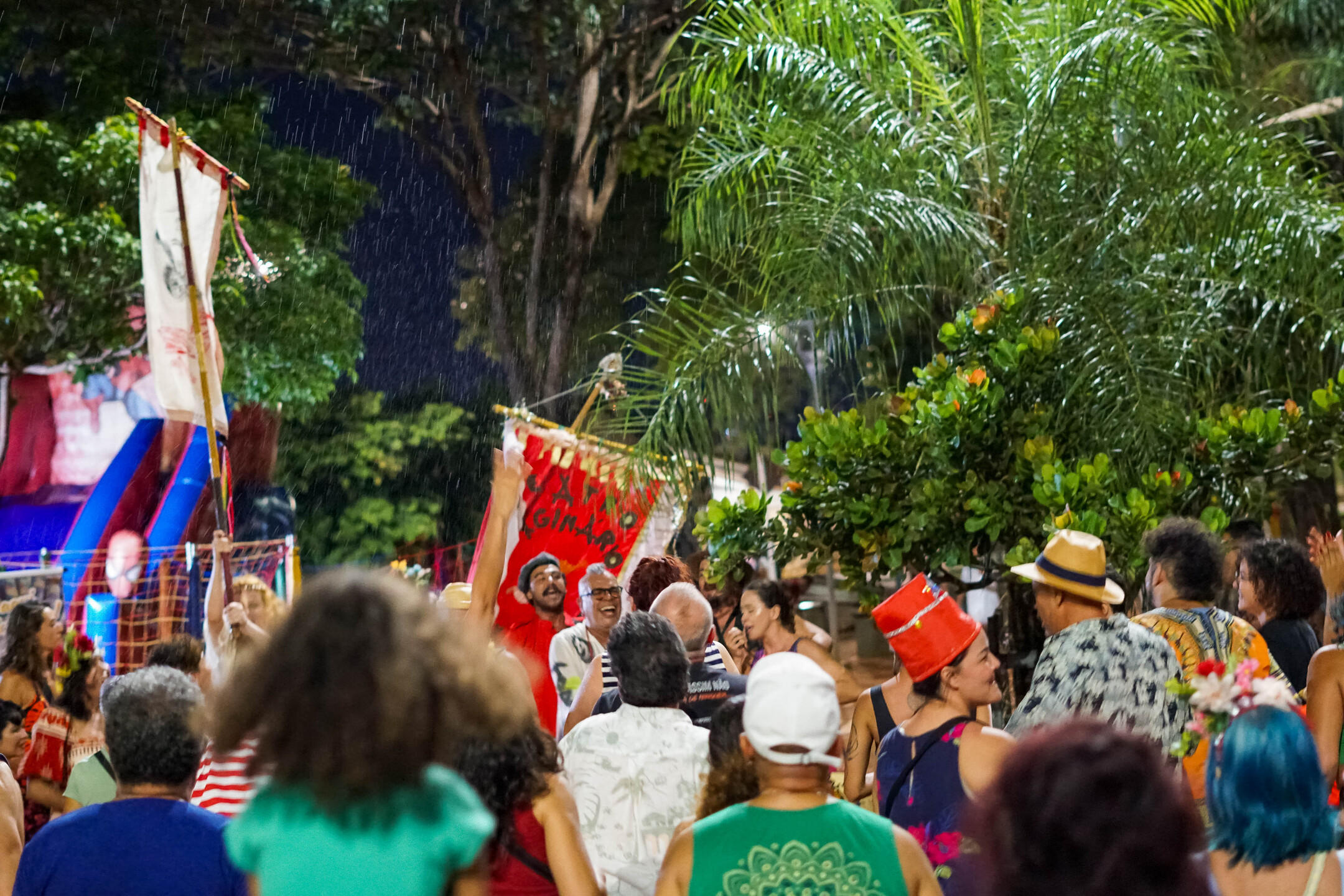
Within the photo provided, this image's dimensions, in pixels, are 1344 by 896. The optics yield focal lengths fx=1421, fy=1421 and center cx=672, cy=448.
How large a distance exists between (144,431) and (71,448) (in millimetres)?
2256

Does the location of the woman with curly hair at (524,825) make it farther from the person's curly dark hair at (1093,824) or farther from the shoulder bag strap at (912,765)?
the person's curly dark hair at (1093,824)

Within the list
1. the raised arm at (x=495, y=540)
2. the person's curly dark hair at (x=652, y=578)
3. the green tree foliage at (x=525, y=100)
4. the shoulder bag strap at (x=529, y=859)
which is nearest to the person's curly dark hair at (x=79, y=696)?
the raised arm at (x=495, y=540)

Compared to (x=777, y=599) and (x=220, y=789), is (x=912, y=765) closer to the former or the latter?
(x=777, y=599)

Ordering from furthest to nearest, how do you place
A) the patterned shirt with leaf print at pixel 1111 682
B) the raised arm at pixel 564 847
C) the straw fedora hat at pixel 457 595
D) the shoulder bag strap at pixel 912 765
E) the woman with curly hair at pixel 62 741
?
1. the straw fedora hat at pixel 457 595
2. the woman with curly hair at pixel 62 741
3. the patterned shirt with leaf print at pixel 1111 682
4. the shoulder bag strap at pixel 912 765
5. the raised arm at pixel 564 847

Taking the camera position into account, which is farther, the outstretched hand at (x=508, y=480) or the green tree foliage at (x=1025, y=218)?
the green tree foliage at (x=1025, y=218)

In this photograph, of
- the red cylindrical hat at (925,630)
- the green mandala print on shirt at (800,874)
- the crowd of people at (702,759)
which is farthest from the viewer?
the red cylindrical hat at (925,630)

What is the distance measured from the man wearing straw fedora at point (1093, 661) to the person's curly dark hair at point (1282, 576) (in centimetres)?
120

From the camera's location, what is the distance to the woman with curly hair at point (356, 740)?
2148mm

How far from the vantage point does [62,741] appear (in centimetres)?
514

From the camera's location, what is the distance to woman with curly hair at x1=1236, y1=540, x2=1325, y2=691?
16.9 feet

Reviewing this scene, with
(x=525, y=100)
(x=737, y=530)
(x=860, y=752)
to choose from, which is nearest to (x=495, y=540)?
(x=860, y=752)

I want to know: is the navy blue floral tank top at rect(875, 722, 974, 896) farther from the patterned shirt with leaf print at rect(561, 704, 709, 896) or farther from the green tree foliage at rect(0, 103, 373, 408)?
the green tree foliage at rect(0, 103, 373, 408)

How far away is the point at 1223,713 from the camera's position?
3.04m

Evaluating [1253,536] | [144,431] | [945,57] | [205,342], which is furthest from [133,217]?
[1253,536]
